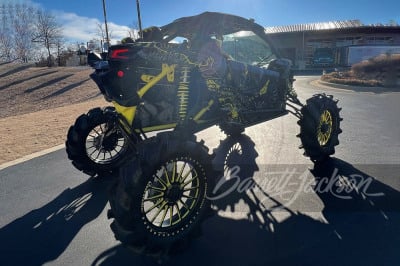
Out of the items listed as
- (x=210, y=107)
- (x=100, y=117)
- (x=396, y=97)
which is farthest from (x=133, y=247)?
(x=396, y=97)

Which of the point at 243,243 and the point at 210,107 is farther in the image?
the point at 210,107

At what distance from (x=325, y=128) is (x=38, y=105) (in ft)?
42.6

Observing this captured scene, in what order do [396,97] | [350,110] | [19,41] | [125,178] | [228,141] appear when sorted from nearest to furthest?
[125,178], [228,141], [350,110], [396,97], [19,41]

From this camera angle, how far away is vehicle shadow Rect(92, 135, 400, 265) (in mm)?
2557

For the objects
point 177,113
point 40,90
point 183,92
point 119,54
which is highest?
point 119,54

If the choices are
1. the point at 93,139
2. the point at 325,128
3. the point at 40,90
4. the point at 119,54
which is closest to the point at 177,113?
the point at 119,54

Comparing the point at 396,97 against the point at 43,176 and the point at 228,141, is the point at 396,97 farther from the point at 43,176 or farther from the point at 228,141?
the point at 43,176

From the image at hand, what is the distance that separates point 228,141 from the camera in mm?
5902

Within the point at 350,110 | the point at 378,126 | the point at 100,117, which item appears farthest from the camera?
the point at 350,110

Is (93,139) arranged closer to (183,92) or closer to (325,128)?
(183,92)

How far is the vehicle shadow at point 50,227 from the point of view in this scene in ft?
8.84

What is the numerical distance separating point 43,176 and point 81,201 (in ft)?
3.99

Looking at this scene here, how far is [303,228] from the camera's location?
296cm

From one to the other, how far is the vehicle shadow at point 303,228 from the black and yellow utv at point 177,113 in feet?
0.96
